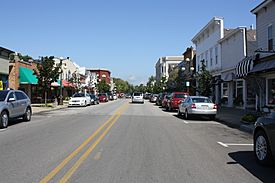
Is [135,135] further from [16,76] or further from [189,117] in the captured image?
[16,76]

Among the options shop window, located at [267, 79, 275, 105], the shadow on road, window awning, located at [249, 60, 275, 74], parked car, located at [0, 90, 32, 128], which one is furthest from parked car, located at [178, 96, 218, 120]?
the shadow on road

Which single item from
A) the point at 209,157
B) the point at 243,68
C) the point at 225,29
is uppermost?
the point at 225,29

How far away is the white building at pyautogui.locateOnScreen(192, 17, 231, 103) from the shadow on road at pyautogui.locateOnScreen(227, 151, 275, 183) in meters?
27.1

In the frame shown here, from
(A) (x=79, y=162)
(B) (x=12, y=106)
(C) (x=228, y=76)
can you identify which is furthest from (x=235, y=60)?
(A) (x=79, y=162)

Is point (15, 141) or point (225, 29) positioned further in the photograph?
point (225, 29)

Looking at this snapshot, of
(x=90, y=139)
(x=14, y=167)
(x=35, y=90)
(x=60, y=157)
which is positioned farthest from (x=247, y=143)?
(x=35, y=90)

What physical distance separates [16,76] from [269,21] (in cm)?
2682

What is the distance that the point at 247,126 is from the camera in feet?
52.7

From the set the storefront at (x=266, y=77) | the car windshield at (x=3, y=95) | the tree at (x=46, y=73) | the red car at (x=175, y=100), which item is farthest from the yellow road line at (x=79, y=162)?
the tree at (x=46, y=73)

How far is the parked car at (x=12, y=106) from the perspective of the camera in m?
15.8

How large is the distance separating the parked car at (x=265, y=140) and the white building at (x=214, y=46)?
2820cm

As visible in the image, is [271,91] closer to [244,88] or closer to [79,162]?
[244,88]

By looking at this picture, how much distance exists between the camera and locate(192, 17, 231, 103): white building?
3719 cm

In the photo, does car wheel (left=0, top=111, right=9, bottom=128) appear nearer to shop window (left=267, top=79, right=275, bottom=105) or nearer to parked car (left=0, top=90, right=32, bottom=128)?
parked car (left=0, top=90, right=32, bottom=128)
